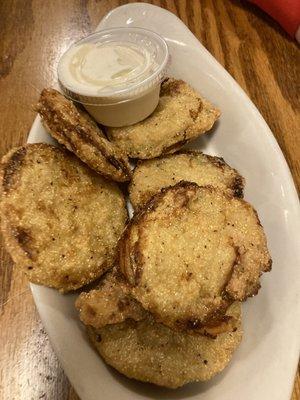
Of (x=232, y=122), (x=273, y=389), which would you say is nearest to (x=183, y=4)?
(x=232, y=122)

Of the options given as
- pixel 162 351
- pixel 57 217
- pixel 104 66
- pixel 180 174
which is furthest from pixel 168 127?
pixel 162 351

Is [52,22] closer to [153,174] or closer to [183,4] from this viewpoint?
[183,4]

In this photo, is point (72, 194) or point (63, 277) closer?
point (63, 277)

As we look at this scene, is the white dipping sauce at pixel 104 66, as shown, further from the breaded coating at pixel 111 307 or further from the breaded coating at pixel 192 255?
the breaded coating at pixel 111 307

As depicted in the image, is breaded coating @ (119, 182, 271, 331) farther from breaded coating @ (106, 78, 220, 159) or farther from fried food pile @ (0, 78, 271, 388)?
breaded coating @ (106, 78, 220, 159)

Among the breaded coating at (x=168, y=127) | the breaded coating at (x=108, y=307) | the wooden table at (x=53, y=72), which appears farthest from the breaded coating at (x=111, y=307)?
the breaded coating at (x=168, y=127)

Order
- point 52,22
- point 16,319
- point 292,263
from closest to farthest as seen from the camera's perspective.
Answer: point 292,263 → point 16,319 → point 52,22

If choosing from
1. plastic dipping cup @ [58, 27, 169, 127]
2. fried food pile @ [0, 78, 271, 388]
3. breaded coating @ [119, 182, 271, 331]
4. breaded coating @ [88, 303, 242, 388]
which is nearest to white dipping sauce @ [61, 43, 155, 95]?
plastic dipping cup @ [58, 27, 169, 127]
